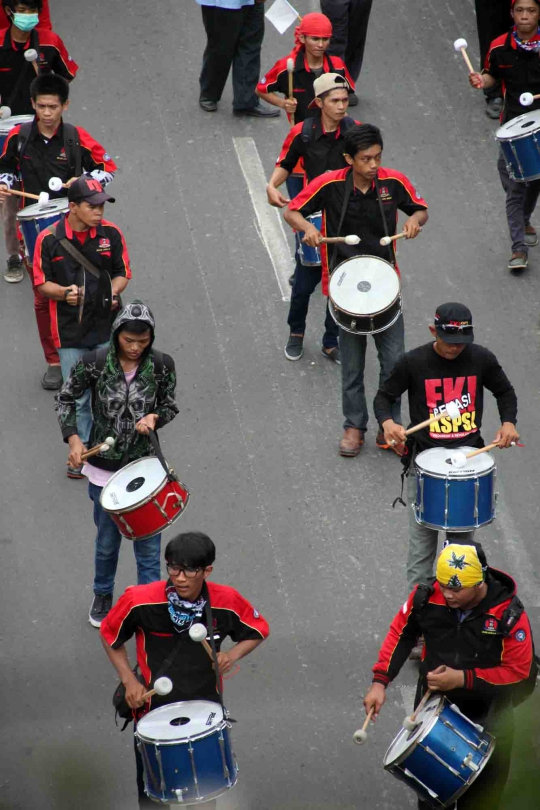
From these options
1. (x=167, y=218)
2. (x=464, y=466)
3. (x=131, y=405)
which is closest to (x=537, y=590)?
(x=464, y=466)

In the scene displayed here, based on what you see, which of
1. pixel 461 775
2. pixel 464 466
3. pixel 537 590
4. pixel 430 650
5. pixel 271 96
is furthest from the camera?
pixel 271 96

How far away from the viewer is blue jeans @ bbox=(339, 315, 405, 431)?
27.4 feet

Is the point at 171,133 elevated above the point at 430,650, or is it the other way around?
the point at 430,650

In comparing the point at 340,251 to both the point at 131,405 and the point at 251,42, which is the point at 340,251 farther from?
the point at 251,42

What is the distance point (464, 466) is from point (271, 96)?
15.1 ft

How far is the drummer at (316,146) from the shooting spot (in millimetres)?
8859

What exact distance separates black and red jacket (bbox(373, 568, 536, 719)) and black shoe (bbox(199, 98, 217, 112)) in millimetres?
7640

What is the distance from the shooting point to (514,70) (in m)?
10.1

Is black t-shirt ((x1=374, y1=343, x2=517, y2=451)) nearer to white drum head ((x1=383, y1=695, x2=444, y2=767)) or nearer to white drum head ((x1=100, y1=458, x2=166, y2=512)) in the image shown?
white drum head ((x1=100, y1=458, x2=166, y2=512))

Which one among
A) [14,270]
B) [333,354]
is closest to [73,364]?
[333,354]

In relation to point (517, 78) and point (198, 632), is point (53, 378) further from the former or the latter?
point (198, 632)

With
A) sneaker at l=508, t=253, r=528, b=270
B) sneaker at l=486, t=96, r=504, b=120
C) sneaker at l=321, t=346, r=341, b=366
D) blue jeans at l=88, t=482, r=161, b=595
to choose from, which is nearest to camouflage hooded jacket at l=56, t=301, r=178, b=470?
blue jeans at l=88, t=482, r=161, b=595

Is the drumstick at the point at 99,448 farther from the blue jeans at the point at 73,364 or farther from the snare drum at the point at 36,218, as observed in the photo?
the snare drum at the point at 36,218

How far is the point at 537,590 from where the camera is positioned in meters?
7.61
